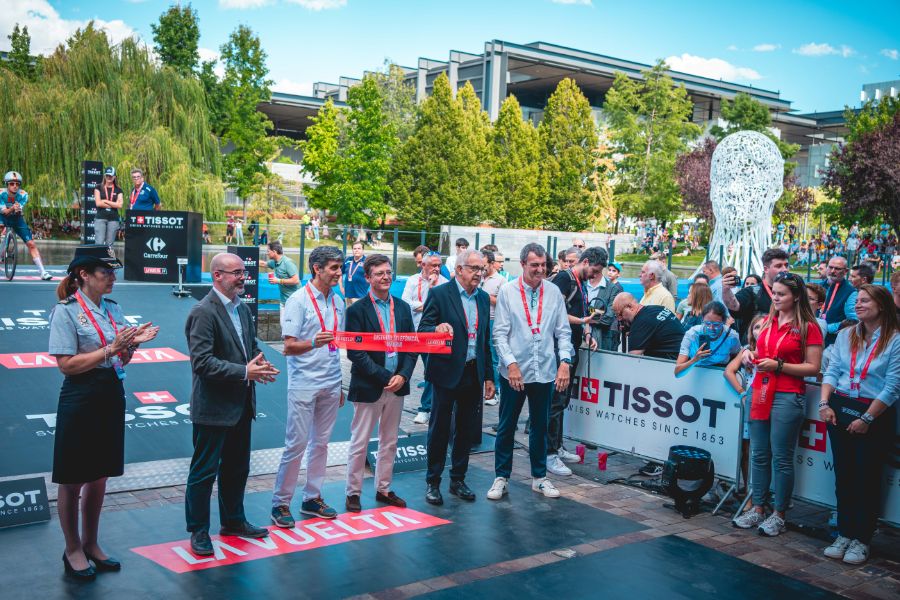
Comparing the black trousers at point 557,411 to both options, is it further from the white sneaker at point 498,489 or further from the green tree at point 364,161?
the green tree at point 364,161

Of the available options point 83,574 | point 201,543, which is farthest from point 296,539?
point 83,574

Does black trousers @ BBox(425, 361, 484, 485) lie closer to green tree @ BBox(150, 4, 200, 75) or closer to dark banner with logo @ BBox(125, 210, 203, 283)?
dark banner with logo @ BBox(125, 210, 203, 283)

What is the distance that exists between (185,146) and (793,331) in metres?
24.8

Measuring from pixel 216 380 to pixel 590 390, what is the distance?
4239 mm

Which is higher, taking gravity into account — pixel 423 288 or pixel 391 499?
pixel 423 288

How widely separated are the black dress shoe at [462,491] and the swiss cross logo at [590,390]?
1832mm

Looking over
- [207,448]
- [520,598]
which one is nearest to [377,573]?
[520,598]

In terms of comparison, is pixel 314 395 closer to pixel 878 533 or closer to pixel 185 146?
pixel 878 533

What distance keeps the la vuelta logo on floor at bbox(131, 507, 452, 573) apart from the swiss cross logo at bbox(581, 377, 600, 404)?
2.51 metres

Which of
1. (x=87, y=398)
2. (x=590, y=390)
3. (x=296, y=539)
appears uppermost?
(x=87, y=398)

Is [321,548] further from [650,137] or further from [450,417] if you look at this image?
[650,137]

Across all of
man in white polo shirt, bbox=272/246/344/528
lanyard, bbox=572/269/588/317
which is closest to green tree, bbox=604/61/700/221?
lanyard, bbox=572/269/588/317

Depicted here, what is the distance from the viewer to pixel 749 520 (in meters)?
6.42

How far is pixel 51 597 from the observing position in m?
4.53
